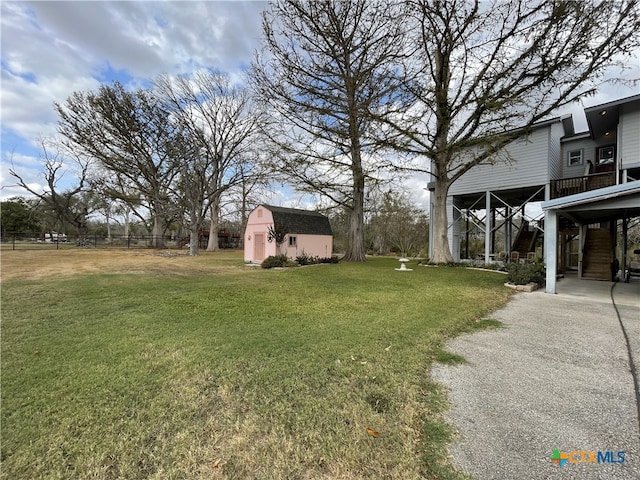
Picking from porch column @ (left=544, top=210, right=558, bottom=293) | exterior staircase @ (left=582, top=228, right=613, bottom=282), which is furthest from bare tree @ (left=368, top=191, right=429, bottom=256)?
porch column @ (left=544, top=210, right=558, bottom=293)

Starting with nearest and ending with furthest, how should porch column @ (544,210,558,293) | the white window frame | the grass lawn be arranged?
the grass lawn
porch column @ (544,210,558,293)
the white window frame

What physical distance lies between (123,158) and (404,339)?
31.0 m

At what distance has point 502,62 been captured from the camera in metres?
11.0

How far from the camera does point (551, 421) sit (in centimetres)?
226

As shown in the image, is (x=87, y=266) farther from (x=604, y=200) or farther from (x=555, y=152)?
(x=555, y=152)

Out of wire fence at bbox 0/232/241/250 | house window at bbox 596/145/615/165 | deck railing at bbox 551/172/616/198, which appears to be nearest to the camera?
deck railing at bbox 551/172/616/198

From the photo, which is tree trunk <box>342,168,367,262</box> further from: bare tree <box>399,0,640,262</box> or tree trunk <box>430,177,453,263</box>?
bare tree <box>399,0,640,262</box>

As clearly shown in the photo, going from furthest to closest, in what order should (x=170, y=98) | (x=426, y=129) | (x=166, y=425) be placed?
1. (x=170, y=98)
2. (x=426, y=129)
3. (x=166, y=425)

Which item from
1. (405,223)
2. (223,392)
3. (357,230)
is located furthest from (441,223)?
(223,392)

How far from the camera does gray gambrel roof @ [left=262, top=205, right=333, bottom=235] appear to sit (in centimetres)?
1702

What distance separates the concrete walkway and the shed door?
13.9 metres

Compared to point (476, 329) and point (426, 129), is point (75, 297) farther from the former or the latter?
point (426, 129)

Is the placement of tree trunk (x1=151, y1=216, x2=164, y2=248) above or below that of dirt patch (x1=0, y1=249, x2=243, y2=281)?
above

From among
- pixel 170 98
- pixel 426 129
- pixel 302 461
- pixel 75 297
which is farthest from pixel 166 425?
pixel 170 98
